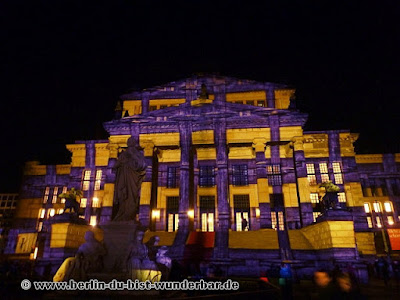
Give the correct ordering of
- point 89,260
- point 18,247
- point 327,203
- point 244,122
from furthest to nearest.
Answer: point 18,247 < point 244,122 < point 327,203 < point 89,260

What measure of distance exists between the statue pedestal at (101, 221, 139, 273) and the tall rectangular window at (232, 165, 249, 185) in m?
23.5

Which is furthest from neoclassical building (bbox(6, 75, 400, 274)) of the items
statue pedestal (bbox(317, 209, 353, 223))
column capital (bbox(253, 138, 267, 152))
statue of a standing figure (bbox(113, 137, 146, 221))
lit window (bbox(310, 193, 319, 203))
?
statue of a standing figure (bbox(113, 137, 146, 221))

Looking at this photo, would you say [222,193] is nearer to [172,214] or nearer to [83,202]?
[172,214]

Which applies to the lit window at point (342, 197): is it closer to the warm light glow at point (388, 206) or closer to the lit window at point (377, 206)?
the lit window at point (377, 206)

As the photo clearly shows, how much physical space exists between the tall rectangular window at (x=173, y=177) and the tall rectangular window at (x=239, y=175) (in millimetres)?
6543

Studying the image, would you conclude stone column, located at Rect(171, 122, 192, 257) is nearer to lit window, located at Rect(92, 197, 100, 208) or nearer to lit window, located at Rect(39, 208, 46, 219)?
lit window, located at Rect(92, 197, 100, 208)

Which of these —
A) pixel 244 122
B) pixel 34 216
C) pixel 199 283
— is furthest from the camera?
pixel 34 216

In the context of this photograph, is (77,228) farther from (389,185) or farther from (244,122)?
(389,185)

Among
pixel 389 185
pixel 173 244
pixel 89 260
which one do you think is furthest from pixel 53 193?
pixel 389 185

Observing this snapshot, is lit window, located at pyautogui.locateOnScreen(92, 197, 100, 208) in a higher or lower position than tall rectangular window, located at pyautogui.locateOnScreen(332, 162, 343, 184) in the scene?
lower

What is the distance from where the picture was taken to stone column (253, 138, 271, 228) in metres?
25.3

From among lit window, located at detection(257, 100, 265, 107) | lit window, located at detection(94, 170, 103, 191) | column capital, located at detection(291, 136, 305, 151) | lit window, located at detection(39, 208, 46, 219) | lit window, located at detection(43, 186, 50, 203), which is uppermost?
lit window, located at detection(257, 100, 265, 107)

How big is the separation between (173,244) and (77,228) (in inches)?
309

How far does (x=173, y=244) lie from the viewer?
73.0 ft
